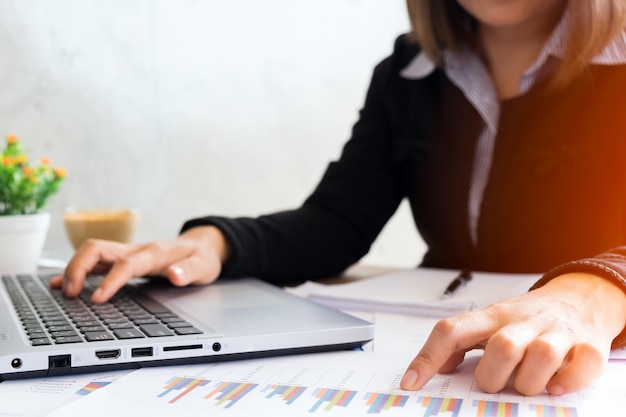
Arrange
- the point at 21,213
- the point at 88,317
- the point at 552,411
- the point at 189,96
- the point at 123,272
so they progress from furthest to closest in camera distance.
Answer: the point at 189,96 → the point at 21,213 → the point at 123,272 → the point at 88,317 → the point at 552,411

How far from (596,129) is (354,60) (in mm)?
882

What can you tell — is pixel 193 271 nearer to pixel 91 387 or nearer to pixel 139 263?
pixel 139 263

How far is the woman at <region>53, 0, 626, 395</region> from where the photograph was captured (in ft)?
3.30

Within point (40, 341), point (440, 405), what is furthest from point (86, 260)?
point (440, 405)

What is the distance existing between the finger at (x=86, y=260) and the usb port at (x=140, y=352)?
0.27 metres

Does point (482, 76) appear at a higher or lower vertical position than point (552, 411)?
higher

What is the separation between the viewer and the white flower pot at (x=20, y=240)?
1043mm

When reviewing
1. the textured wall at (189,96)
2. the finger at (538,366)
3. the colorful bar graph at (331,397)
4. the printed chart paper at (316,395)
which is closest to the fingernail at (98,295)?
the printed chart paper at (316,395)

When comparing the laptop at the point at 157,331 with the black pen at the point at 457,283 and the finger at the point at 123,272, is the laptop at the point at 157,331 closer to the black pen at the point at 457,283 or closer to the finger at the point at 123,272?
the finger at the point at 123,272

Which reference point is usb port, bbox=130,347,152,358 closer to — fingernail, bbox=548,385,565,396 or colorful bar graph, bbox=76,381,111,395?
colorful bar graph, bbox=76,381,111,395

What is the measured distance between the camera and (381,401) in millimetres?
482

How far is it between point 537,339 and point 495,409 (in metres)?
0.06

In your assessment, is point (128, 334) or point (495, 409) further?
point (128, 334)

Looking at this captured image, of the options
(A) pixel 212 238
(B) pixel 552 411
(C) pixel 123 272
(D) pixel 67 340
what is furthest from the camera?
(A) pixel 212 238
